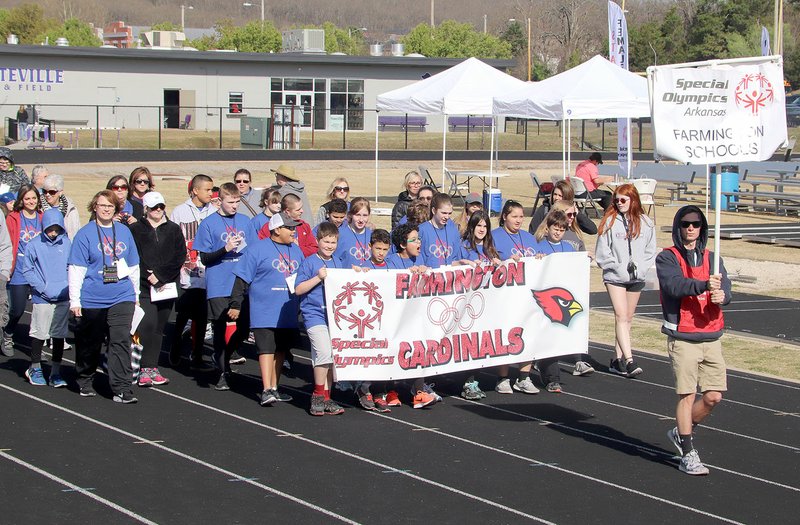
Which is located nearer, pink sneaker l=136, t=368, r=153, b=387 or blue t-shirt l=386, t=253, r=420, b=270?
blue t-shirt l=386, t=253, r=420, b=270

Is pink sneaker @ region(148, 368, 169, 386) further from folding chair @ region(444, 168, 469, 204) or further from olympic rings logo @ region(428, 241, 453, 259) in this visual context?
folding chair @ region(444, 168, 469, 204)

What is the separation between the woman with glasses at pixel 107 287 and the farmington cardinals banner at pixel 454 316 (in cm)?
171

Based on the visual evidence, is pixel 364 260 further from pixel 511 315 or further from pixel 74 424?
pixel 74 424

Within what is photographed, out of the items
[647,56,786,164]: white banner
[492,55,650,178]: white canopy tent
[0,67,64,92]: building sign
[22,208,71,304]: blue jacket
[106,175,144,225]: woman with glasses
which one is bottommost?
[22,208,71,304]: blue jacket

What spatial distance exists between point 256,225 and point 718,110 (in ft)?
14.7

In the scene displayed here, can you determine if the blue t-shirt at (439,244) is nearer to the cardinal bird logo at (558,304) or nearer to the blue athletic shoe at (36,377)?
the cardinal bird logo at (558,304)

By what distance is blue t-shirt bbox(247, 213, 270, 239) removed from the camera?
34.5ft

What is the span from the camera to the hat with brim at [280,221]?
948 cm

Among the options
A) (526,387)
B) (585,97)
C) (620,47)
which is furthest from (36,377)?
(620,47)

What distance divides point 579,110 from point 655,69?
16012mm

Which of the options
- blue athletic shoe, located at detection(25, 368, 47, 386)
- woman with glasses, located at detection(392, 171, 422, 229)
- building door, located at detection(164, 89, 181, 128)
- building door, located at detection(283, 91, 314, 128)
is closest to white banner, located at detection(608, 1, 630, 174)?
woman with glasses, located at detection(392, 171, 422, 229)

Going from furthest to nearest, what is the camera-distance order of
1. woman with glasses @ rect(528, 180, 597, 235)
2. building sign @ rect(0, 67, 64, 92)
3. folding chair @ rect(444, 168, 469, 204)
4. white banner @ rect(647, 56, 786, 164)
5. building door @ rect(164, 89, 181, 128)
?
building sign @ rect(0, 67, 64, 92)
building door @ rect(164, 89, 181, 128)
folding chair @ rect(444, 168, 469, 204)
woman with glasses @ rect(528, 180, 597, 235)
white banner @ rect(647, 56, 786, 164)

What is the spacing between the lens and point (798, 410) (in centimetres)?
1009

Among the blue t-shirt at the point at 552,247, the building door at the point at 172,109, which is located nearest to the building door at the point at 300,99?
the building door at the point at 172,109
